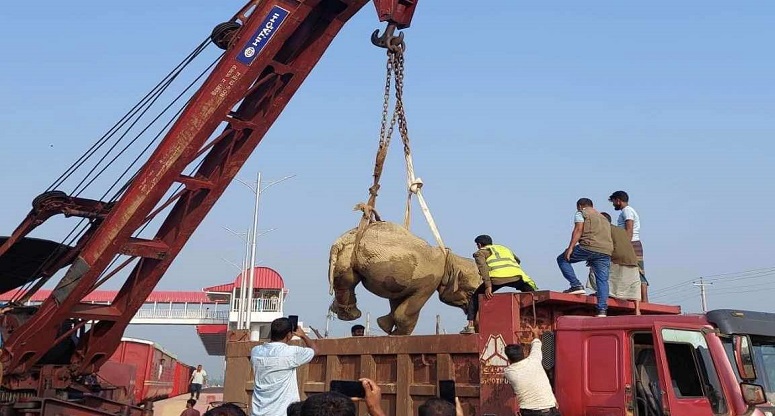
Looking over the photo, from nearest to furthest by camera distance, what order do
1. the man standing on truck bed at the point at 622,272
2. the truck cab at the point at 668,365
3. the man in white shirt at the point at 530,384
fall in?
the truck cab at the point at 668,365 → the man in white shirt at the point at 530,384 → the man standing on truck bed at the point at 622,272

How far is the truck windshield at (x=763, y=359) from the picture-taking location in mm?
4812

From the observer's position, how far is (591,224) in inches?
267

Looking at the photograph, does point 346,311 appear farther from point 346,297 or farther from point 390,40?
point 390,40

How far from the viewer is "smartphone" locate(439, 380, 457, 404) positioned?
19.6ft

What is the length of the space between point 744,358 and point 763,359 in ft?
0.82

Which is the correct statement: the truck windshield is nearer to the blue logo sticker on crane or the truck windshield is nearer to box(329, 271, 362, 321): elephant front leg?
box(329, 271, 362, 321): elephant front leg

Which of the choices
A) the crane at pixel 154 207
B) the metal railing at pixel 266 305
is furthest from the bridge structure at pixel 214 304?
the crane at pixel 154 207

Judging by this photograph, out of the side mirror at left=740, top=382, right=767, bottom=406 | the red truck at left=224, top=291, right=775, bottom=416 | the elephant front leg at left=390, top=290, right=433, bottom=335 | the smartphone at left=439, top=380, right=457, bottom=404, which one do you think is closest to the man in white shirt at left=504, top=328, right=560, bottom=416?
the red truck at left=224, top=291, right=775, bottom=416

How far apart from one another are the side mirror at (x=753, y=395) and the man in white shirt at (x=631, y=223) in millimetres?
2815

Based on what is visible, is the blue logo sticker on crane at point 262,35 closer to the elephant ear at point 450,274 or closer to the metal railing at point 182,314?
the elephant ear at point 450,274

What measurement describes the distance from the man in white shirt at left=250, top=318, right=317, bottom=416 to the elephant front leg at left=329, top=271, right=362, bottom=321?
306 cm

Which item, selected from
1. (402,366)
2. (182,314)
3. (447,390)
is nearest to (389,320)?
(402,366)

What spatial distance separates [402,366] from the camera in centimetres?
638

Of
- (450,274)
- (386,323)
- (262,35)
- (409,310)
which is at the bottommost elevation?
(386,323)
